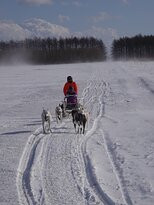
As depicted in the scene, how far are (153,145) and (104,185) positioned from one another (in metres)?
3.67

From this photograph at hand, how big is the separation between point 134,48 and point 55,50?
994 inches

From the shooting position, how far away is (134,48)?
396 ft

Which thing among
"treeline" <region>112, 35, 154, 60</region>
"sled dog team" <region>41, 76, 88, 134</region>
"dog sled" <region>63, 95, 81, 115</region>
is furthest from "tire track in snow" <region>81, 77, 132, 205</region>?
"treeline" <region>112, 35, 154, 60</region>

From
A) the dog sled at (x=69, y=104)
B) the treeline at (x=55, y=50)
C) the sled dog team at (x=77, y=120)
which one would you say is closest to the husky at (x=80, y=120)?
the sled dog team at (x=77, y=120)

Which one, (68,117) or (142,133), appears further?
(68,117)

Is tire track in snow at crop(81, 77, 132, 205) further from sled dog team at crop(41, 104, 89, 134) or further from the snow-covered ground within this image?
sled dog team at crop(41, 104, 89, 134)

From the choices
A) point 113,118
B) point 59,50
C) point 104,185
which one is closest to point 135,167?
point 104,185

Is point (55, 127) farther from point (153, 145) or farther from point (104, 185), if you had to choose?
point (104, 185)

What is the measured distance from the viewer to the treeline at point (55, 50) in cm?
11450

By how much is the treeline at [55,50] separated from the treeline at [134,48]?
4.52 m

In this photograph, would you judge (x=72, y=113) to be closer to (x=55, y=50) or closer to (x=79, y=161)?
(x=79, y=161)

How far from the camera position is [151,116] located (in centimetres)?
1596

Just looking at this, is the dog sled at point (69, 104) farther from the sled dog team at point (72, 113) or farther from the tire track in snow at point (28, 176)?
the tire track in snow at point (28, 176)

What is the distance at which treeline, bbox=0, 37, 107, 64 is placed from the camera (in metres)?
114
